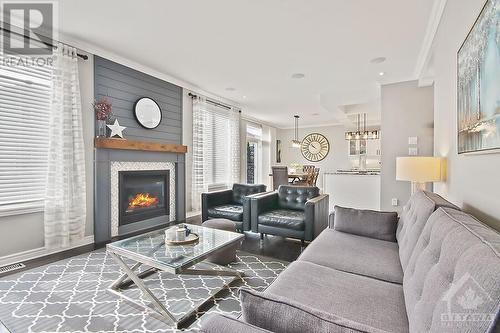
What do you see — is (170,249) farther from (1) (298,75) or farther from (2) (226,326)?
(1) (298,75)

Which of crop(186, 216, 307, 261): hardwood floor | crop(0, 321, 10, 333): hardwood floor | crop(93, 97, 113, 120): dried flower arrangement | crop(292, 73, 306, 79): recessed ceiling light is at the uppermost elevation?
crop(292, 73, 306, 79): recessed ceiling light

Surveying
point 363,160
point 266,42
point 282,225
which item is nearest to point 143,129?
point 266,42

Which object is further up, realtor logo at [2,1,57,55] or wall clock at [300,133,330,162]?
realtor logo at [2,1,57,55]

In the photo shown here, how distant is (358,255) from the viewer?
73.6 inches

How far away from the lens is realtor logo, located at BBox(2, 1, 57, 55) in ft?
8.39

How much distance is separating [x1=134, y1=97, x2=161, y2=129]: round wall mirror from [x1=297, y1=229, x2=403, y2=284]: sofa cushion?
327 cm

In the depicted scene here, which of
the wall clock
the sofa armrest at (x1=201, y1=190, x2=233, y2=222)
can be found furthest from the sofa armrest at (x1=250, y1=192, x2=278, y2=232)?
the wall clock

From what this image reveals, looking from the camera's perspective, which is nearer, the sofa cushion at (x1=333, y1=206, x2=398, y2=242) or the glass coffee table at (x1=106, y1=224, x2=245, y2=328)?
the glass coffee table at (x1=106, y1=224, x2=245, y2=328)

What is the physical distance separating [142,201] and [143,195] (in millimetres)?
98

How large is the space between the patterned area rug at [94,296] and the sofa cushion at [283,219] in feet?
1.89

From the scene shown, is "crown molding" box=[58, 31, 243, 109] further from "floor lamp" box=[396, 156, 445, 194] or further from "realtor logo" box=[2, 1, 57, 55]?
"floor lamp" box=[396, 156, 445, 194]

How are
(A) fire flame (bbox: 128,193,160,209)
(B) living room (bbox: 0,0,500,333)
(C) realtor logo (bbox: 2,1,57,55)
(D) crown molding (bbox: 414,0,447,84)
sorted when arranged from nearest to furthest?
1. (B) living room (bbox: 0,0,500,333)
2. (D) crown molding (bbox: 414,0,447,84)
3. (C) realtor logo (bbox: 2,1,57,55)
4. (A) fire flame (bbox: 128,193,160,209)

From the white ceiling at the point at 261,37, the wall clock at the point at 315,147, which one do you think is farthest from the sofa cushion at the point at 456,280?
the wall clock at the point at 315,147

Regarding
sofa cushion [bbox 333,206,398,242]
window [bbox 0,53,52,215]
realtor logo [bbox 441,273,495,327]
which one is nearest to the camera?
realtor logo [bbox 441,273,495,327]
